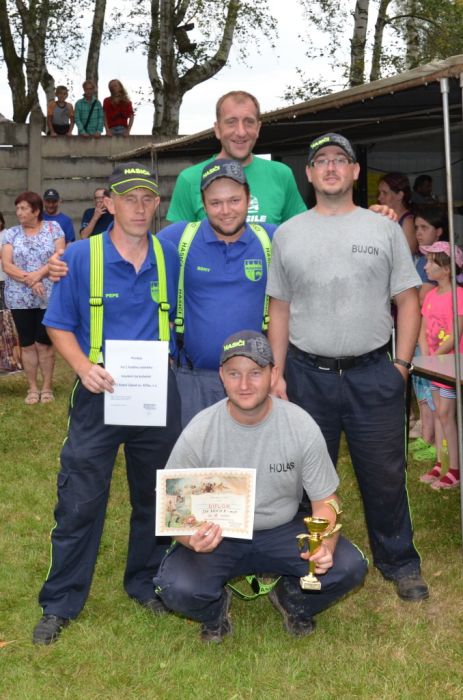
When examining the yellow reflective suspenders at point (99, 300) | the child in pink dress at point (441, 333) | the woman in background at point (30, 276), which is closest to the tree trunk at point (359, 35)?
the woman in background at point (30, 276)

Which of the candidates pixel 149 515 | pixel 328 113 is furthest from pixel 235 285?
pixel 328 113

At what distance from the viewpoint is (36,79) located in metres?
21.8

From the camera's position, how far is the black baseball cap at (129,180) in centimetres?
451

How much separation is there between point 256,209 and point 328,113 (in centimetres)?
279

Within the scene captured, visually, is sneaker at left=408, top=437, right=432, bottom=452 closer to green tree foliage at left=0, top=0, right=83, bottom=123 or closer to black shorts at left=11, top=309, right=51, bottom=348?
black shorts at left=11, top=309, right=51, bottom=348

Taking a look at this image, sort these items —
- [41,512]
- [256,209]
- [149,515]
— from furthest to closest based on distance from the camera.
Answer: [41,512] < [256,209] < [149,515]

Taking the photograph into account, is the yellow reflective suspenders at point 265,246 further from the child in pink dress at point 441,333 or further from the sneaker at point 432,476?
the sneaker at point 432,476

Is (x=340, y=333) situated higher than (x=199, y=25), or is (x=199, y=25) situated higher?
(x=199, y=25)

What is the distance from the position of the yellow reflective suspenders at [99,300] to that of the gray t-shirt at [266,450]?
19.3 inches

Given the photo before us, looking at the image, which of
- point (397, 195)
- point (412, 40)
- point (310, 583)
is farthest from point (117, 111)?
point (310, 583)

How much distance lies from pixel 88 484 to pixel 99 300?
33.7 inches

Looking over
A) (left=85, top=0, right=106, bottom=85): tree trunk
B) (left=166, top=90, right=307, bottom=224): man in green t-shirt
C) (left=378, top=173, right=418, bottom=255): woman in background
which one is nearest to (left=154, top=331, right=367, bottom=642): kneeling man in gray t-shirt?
(left=166, top=90, right=307, bottom=224): man in green t-shirt

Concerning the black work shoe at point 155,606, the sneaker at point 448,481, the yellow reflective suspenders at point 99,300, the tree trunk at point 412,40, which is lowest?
the black work shoe at point 155,606

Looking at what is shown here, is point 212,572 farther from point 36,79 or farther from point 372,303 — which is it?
point 36,79
